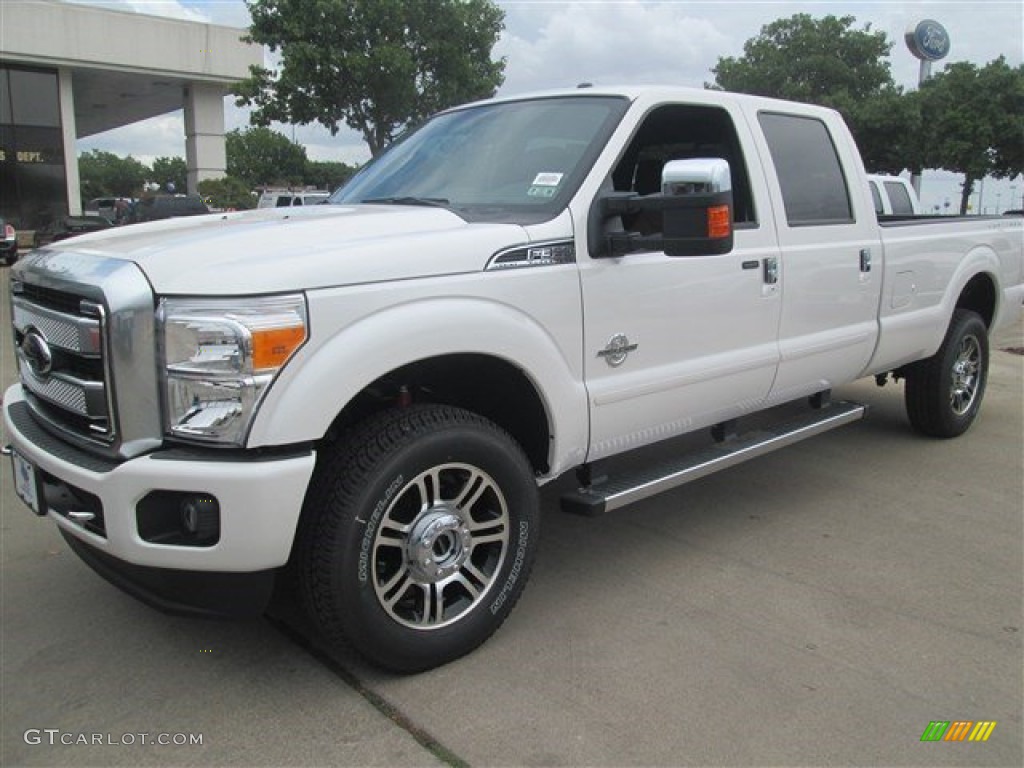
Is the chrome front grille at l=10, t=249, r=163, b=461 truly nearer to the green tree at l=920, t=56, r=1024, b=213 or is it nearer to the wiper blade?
the wiper blade

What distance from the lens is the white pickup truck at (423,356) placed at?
2.42 meters

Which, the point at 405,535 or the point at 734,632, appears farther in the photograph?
the point at 734,632

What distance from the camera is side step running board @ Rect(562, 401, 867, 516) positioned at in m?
3.31

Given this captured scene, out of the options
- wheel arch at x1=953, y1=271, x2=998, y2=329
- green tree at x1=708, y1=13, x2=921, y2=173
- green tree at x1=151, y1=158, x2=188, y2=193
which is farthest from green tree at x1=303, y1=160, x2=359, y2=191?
wheel arch at x1=953, y1=271, x2=998, y2=329

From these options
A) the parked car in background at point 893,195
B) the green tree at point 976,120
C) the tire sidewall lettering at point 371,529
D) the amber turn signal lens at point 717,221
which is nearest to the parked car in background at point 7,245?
the parked car in background at point 893,195

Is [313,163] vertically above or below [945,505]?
above

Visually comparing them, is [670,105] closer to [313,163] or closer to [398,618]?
[398,618]

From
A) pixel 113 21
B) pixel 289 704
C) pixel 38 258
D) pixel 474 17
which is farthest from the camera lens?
pixel 113 21

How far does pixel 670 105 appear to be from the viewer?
3.73 meters

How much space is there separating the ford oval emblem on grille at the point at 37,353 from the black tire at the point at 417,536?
0.95m

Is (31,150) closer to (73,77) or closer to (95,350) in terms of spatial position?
(73,77)

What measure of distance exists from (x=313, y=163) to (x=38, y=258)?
9462cm

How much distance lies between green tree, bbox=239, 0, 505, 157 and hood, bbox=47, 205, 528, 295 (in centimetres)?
1911

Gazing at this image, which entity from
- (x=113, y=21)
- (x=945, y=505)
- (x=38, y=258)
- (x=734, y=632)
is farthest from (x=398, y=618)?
(x=113, y=21)
